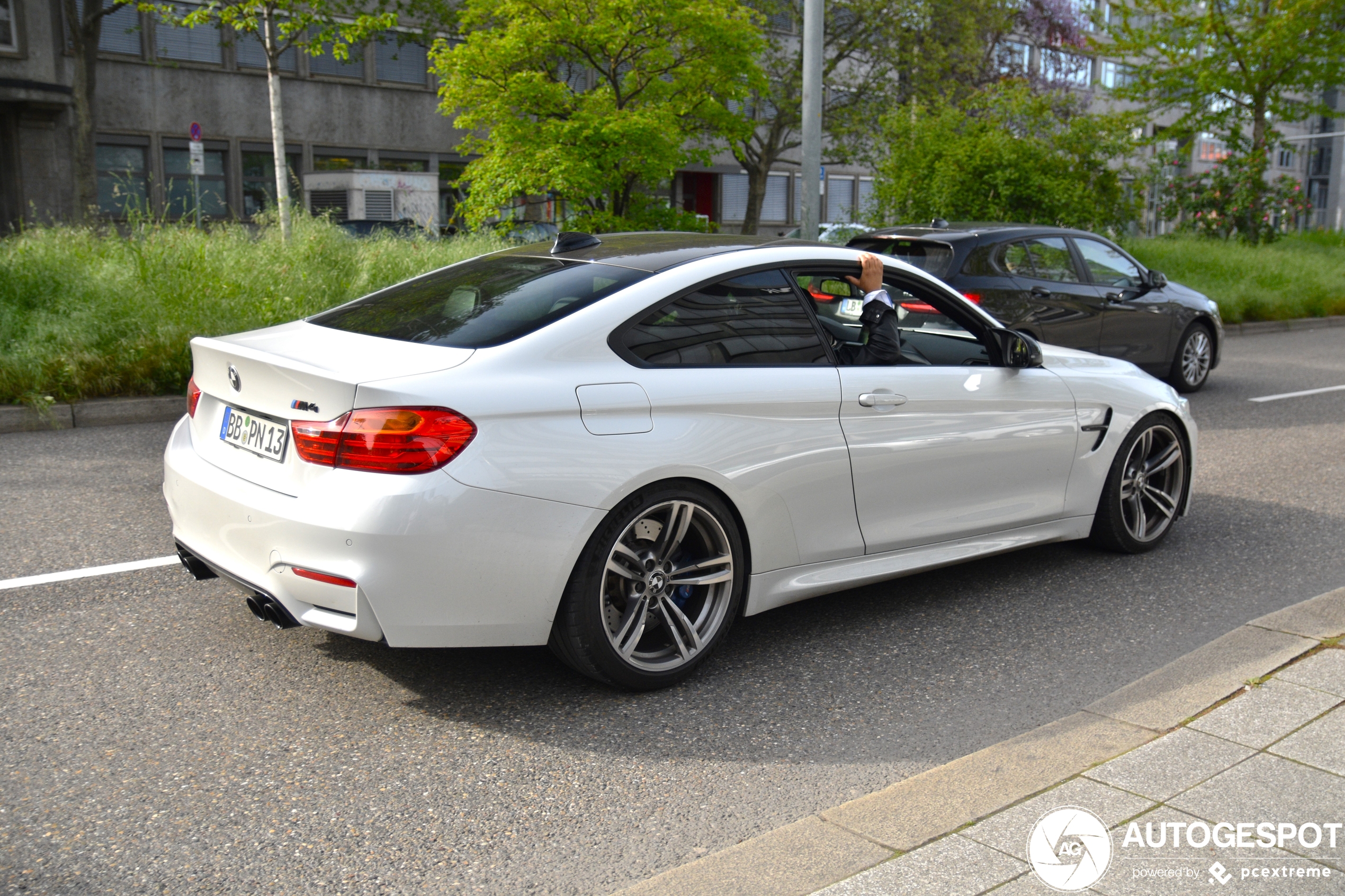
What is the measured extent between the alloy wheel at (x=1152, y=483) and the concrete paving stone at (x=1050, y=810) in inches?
107

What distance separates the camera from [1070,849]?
2904mm

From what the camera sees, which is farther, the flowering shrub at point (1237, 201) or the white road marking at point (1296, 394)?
the flowering shrub at point (1237, 201)

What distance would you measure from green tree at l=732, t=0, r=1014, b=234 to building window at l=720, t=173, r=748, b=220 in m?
8.47

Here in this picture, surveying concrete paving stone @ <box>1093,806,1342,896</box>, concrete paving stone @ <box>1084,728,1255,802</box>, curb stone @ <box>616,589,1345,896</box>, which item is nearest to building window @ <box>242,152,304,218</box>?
curb stone @ <box>616,589,1345,896</box>

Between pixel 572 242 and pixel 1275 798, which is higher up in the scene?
pixel 572 242


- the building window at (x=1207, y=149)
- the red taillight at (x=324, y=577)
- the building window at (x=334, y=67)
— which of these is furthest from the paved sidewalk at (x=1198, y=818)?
the building window at (x=1207, y=149)

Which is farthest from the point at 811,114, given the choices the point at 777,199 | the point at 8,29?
the point at 777,199

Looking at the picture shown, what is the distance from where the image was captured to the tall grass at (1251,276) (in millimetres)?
19266

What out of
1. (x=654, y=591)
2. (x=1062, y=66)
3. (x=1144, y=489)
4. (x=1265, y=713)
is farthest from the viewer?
(x=1062, y=66)

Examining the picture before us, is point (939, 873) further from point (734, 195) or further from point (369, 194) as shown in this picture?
point (734, 195)

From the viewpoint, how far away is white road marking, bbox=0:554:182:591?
198 inches

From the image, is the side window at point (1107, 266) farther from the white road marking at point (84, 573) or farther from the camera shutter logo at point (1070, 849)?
the camera shutter logo at point (1070, 849)

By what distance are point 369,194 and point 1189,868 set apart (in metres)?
29.6

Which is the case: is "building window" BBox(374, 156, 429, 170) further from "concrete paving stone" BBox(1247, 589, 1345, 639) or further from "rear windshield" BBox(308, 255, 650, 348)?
"concrete paving stone" BBox(1247, 589, 1345, 639)
